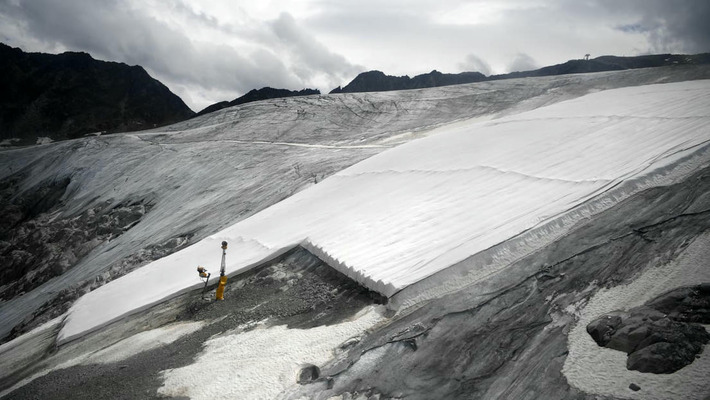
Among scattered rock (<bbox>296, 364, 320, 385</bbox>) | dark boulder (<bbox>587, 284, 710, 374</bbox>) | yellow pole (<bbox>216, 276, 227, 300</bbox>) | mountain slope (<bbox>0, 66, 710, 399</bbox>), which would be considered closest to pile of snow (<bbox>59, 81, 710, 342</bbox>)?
mountain slope (<bbox>0, 66, 710, 399</bbox>)

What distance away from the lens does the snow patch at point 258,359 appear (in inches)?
256

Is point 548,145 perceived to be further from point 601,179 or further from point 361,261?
point 361,261

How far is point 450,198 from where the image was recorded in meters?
10.8

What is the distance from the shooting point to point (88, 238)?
24.4 m

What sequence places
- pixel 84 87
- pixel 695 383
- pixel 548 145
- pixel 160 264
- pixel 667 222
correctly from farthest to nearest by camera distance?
pixel 84 87 → pixel 160 264 → pixel 548 145 → pixel 667 222 → pixel 695 383

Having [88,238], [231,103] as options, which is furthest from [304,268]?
[231,103]

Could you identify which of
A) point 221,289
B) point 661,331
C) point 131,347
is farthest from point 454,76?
point 661,331

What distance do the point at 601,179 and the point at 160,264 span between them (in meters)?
13.3

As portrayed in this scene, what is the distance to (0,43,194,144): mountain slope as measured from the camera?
3492 inches

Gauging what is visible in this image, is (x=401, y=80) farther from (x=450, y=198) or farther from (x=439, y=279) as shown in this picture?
(x=439, y=279)

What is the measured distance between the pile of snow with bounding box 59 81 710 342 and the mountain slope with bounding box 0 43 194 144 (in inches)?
3410

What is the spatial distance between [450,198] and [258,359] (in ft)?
20.8

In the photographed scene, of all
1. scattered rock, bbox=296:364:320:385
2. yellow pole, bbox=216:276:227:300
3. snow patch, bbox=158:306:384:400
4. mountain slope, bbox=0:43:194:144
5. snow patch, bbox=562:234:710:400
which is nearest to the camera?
snow patch, bbox=562:234:710:400

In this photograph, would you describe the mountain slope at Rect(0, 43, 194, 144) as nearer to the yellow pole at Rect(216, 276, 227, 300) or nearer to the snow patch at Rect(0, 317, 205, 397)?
the snow patch at Rect(0, 317, 205, 397)
